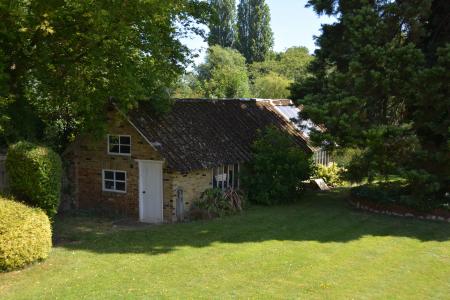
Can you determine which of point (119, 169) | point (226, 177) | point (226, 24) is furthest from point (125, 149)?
point (226, 24)

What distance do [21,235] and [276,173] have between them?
12.6 metres

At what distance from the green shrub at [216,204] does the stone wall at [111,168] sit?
122cm

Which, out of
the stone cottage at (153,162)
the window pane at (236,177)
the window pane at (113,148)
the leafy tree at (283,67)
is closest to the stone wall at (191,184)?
the stone cottage at (153,162)

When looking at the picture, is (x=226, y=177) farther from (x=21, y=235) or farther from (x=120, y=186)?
(x=21, y=235)

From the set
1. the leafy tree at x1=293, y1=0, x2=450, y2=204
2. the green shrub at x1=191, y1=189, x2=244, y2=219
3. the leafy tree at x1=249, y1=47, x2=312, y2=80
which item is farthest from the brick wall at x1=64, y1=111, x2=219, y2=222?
the leafy tree at x1=249, y1=47, x2=312, y2=80

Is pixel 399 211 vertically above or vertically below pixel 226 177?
below

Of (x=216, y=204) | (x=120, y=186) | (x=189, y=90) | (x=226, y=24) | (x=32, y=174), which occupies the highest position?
(x=226, y=24)

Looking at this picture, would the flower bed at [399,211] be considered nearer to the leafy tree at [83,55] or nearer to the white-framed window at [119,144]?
the leafy tree at [83,55]

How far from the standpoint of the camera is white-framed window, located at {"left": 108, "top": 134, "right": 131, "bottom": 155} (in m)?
21.1

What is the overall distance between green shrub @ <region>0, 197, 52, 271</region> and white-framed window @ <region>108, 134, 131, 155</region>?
7.49 meters

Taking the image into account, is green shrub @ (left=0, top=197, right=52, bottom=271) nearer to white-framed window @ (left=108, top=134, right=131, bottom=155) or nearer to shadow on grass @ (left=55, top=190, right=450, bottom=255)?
shadow on grass @ (left=55, top=190, right=450, bottom=255)

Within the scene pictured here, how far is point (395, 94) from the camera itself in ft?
63.7

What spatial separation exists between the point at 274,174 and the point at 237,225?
5380mm

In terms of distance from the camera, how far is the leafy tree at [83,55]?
1550cm
